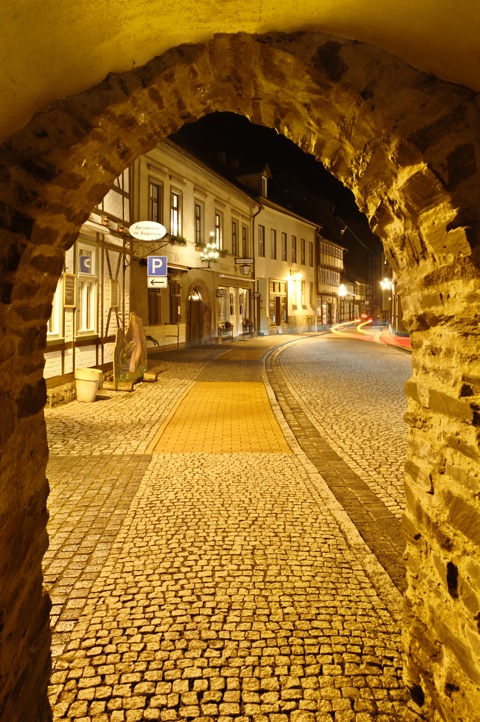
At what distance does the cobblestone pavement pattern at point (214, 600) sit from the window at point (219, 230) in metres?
21.7

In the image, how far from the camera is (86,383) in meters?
11.1

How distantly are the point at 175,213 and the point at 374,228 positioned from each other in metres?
20.3

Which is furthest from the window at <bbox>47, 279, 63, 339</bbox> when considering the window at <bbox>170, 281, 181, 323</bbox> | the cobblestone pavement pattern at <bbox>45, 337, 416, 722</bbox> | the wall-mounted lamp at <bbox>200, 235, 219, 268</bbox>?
the wall-mounted lamp at <bbox>200, 235, 219, 268</bbox>

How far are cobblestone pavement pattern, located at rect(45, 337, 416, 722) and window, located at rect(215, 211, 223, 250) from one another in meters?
21.7

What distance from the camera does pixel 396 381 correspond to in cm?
1442

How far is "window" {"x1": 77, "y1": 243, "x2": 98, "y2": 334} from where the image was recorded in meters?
12.1

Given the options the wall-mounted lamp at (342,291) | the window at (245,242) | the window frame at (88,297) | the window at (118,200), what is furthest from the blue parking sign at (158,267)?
the wall-mounted lamp at (342,291)

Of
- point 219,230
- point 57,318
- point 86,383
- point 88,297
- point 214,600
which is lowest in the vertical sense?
point 214,600

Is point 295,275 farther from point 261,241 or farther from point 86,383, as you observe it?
point 86,383

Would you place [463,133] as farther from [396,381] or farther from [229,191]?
[229,191]

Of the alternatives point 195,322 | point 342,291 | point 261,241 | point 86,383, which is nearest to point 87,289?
point 86,383

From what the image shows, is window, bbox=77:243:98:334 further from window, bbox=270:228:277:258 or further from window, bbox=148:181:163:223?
window, bbox=270:228:277:258

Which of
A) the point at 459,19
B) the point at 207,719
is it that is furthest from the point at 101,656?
the point at 459,19

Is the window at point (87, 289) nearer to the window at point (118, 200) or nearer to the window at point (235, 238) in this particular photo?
the window at point (118, 200)
